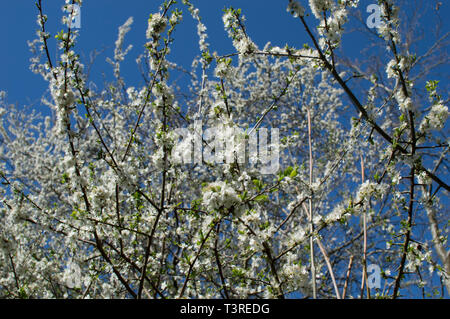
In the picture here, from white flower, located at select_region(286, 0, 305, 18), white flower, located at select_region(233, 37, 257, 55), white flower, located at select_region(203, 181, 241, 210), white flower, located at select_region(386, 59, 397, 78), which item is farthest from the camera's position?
white flower, located at select_region(233, 37, 257, 55)

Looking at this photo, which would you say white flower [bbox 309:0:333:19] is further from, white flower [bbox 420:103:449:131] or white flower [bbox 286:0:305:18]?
white flower [bbox 420:103:449:131]

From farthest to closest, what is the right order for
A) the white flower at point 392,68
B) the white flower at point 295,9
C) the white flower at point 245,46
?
1. the white flower at point 245,46
2. the white flower at point 392,68
3. the white flower at point 295,9

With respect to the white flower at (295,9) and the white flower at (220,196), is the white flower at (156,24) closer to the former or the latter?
Result: the white flower at (295,9)

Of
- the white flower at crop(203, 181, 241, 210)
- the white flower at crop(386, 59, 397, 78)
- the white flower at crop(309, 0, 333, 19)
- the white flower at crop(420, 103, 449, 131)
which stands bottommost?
the white flower at crop(203, 181, 241, 210)

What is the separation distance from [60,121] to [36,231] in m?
3.84

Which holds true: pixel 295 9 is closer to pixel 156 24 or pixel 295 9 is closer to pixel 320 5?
pixel 320 5

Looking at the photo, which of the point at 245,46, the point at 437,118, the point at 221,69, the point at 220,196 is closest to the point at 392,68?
the point at 437,118

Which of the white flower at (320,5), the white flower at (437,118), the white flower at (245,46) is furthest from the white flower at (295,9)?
the white flower at (437,118)

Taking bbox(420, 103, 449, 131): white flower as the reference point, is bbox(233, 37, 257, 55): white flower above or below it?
above

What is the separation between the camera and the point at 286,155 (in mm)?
6098

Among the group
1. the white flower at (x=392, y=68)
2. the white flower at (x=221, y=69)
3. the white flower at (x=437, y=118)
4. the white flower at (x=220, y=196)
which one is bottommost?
the white flower at (x=220, y=196)

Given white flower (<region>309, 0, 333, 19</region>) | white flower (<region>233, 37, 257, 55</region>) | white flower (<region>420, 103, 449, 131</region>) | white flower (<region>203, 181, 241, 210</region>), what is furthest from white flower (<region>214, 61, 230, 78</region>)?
white flower (<region>420, 103, 449, 131</region>)

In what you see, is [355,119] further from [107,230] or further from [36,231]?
[36,231]
